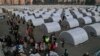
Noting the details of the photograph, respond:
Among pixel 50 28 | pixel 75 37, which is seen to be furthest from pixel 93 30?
pixel 50 28

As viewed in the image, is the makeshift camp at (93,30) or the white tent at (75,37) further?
the makeshift camp at (93,30)

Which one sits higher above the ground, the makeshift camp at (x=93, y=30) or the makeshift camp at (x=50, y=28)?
the makeshift camp at (x=93, y=30)

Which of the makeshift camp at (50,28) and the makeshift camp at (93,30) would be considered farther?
the makeshift camp at (50,28)

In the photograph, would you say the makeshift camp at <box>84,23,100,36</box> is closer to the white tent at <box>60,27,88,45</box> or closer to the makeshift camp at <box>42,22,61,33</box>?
the white tent at <box>60,27,88,45</box>

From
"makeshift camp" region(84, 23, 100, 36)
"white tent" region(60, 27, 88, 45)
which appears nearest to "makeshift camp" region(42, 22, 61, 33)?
"makeshift camp" region(84, 23, 100, 36)

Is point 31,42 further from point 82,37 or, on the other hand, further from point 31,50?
point 82,37

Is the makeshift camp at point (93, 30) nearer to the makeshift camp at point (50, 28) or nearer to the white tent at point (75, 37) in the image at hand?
the white tent at point (75, 37)

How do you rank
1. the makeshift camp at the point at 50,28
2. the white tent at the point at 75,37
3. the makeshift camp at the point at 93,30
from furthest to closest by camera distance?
the makeshift camp at the point at 50,28, the makeshift camp at the point at 93,30, the white tent at the point at 75,37

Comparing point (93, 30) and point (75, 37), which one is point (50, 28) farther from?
point (75, 37)

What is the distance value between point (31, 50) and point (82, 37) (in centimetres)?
711

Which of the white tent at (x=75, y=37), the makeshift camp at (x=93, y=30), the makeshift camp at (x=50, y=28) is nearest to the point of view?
the white tent at (x=75, y=37)

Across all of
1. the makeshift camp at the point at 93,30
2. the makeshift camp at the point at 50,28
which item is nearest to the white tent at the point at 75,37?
→ the makeshift camp at the point at 93,30

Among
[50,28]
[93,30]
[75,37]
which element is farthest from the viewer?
[50,28]

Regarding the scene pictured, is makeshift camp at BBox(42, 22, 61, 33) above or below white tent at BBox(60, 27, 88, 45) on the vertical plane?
below
